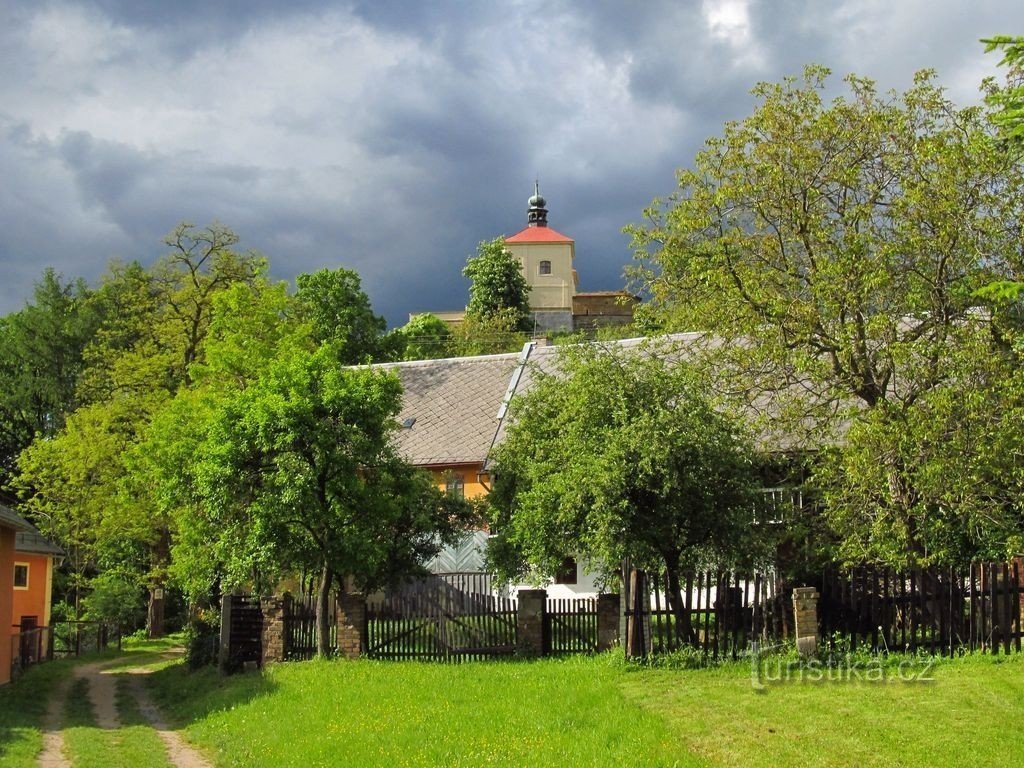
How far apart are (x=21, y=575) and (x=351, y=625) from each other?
19.6 meters

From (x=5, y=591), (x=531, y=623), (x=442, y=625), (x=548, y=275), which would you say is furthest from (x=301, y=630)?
(x=548, y=275)

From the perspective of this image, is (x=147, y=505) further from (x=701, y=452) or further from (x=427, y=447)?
(x=701, y=452)

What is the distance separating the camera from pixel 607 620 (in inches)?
805

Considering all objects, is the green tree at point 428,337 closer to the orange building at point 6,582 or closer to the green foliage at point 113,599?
the green foliage at point 113,599

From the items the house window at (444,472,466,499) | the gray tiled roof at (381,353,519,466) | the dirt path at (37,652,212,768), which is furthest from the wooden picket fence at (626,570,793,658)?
the gray tiled roof at (381,353,519,466)

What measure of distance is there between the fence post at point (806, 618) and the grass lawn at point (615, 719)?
4.56ft

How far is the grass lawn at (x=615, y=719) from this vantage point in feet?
40.1

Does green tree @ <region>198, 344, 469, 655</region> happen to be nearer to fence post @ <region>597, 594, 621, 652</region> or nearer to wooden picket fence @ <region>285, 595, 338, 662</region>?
wooden picket fence @ <region>285, 595, 338, 662</region>

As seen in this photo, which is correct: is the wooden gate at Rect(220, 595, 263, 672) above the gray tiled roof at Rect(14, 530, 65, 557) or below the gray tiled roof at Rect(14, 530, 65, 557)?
below

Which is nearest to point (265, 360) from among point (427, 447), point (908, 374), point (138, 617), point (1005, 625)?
point (427, 447)

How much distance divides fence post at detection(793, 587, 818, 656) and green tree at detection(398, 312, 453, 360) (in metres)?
47.4

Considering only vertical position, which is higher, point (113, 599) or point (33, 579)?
point (33, 579)

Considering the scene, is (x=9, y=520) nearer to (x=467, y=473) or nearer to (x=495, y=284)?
(x=467, y=473)

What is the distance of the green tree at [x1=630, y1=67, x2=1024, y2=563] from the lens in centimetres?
1945
